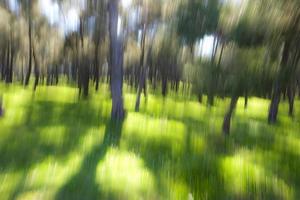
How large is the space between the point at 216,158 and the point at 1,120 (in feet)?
36.7

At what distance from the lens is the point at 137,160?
14.1m

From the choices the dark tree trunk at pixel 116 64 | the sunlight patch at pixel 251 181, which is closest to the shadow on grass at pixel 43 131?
the dark tree trunk at pixel 116 64

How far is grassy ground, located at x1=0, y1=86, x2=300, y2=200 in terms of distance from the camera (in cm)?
1145

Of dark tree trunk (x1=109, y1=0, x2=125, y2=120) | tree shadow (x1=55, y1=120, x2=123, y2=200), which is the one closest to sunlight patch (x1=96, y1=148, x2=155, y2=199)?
tree shadow (x1=55, y1=120, x2=123, y2=200)

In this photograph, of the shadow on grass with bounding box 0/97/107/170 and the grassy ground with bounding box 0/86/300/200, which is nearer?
the grassy ground with bounding box 0/86/300/200

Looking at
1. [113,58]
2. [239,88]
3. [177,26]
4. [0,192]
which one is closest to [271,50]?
[239,88]

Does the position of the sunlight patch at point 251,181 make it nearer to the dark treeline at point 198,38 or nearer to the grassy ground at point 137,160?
the grassy ground at point 137,160

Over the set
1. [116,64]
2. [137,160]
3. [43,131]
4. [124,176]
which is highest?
[116,64]

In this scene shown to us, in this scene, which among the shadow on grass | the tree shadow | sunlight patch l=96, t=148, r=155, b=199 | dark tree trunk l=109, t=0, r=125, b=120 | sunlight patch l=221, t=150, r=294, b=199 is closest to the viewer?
the tree shadow

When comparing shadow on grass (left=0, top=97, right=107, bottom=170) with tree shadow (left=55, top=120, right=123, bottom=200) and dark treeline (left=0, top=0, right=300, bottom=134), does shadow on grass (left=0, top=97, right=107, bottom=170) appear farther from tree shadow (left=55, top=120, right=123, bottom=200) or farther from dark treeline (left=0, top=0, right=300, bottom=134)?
dark treeline (left=0, top=0, right=300, bottom=134)

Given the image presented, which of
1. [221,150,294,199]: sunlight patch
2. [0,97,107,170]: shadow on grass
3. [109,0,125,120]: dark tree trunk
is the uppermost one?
[109,0,125,120]: dark tree trunk

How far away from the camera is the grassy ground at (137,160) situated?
1145 cm

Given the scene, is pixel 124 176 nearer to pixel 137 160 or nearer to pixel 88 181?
pixel 88 181

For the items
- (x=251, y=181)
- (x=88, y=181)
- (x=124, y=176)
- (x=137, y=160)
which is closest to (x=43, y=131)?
(x=137, y=160)
